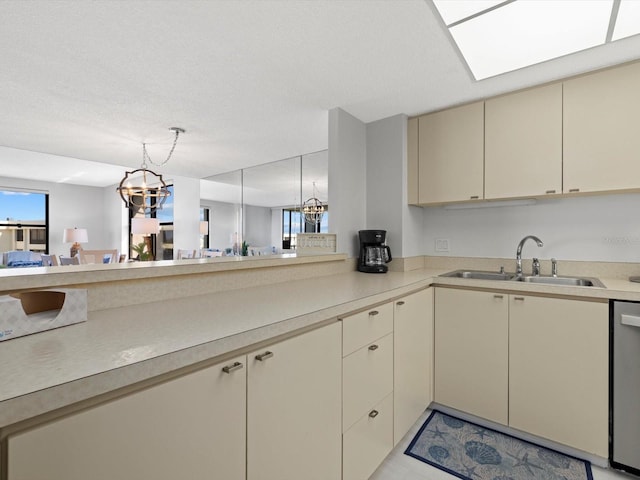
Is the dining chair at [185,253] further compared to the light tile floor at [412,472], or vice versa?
the dining chair at [185,253]

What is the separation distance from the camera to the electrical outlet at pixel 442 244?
259 centimetres

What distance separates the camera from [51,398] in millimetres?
516

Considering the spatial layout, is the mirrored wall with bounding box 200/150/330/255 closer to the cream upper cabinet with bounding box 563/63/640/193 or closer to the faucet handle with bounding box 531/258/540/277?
the faucet handle with bounding box 531/258/540/277

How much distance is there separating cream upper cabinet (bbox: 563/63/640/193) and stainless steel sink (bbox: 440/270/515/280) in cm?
65

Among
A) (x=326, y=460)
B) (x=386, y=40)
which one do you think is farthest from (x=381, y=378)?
(x=386, y=40)

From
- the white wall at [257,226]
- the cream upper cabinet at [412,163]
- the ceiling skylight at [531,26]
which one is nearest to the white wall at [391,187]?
the cream upper cabinet at [412,163]

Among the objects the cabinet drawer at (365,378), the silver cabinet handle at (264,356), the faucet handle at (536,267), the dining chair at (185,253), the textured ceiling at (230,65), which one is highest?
the textured ceiling at (230,65)

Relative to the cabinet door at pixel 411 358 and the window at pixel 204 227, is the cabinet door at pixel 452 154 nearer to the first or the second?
the cabinet door at pixel 411 358

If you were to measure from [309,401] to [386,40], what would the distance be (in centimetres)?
167

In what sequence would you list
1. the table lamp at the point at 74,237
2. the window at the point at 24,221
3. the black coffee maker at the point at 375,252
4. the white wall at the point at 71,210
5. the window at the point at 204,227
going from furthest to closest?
Answer: the white wall at the point at 71,210, the table lamp at the point at 74,237, the window at the point at 24,221, the window at the point at 204,227, the black coffee maker at the point at 375,252

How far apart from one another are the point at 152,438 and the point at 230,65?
187 cm

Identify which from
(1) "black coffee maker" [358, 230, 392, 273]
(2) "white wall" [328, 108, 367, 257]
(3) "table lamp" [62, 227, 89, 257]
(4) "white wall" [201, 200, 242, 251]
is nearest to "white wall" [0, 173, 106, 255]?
(3) "table lamp" [62, 227, 89, 257]

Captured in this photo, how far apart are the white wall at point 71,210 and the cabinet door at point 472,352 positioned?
25.9ft

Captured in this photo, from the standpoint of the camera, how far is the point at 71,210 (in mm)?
7199
